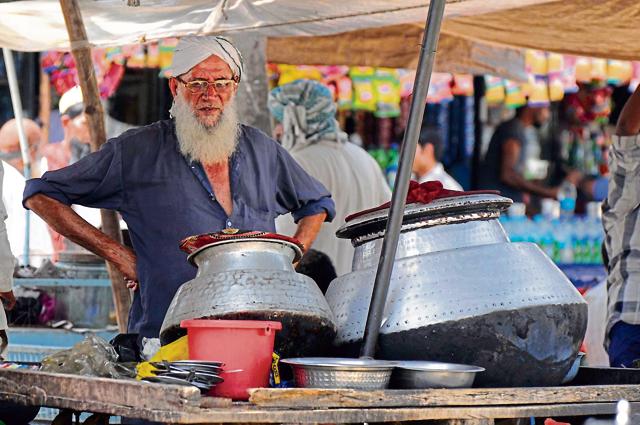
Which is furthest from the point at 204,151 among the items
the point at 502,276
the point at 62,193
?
the point at 502,276

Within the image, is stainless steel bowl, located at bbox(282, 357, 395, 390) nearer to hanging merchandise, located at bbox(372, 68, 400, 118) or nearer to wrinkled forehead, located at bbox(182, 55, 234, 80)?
wrinkled forehead, located at bbox(182, 55, 234, 80)

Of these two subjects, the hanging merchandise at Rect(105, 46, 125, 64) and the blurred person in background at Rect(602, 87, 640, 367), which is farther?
the hanging merchandise at Rect(105, 46, 125, 64)

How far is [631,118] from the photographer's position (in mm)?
4676

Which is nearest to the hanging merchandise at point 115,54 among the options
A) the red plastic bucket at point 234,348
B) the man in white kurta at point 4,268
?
the man in white kurta at point 4,268

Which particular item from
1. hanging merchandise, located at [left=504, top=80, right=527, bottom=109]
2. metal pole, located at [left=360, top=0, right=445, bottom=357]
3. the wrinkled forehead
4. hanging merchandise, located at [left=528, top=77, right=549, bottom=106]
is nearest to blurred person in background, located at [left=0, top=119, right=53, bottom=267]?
the wrinkled forehead

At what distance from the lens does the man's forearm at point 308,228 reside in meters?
4.34

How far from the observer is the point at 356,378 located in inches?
112

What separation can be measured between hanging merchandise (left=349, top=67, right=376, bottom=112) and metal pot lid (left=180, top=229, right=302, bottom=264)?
7443 millimetres

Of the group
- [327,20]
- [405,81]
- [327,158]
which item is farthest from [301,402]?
[405,81]

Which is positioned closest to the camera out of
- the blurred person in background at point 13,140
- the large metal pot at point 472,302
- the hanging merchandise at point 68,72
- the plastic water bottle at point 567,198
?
the large metal pot at point 472,302

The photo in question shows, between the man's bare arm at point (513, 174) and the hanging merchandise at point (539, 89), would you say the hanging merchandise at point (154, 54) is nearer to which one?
the man's bare arm at point (513, 174)

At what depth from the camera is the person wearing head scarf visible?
6184 millimetres

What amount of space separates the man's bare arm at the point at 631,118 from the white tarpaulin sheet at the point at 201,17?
75 centimetres

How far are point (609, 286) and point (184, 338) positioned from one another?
2.38m
